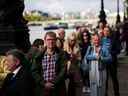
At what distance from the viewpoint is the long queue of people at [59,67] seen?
Result: 7598mm

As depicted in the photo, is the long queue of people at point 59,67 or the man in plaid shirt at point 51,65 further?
the man in plaid shirt at point 51,65

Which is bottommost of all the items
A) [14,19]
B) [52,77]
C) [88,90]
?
[88,90]

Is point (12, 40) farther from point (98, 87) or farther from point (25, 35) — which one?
point (98, 87)

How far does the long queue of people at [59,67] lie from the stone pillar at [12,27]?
0.29m

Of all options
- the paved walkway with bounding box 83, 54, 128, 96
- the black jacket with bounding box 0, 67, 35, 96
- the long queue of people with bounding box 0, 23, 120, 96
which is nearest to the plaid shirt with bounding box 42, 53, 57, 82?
the long queue of people with bounding box 0, 23, 120, 96

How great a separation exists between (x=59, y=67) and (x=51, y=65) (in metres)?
0.14

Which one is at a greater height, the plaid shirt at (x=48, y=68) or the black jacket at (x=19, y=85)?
the black jacket at (x=19, y=85)

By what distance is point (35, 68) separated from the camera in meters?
9.83

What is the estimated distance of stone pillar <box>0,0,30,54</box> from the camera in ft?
39.9

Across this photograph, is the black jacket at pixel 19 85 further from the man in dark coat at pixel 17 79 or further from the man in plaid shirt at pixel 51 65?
the man in plaid shirt at pixel 51 65

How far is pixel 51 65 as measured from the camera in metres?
10.1

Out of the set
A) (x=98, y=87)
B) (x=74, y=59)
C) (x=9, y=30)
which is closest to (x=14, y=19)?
(x=9, y=30)

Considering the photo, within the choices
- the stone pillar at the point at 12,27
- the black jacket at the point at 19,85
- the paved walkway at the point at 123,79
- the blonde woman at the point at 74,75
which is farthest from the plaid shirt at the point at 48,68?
the paved walkway at the point at 123,79

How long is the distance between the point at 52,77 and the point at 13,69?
2449 millimetres
